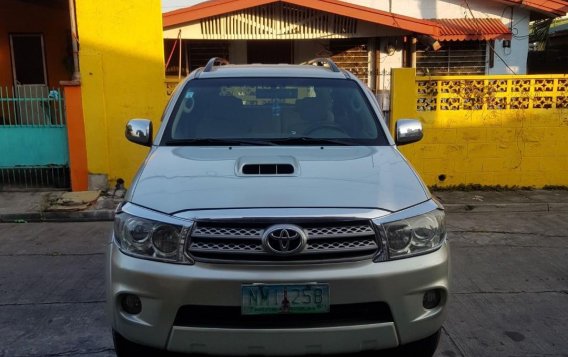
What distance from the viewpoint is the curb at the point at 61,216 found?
23.1 feet

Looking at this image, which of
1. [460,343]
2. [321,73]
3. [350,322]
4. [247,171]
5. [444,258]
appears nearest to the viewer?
[350,322]

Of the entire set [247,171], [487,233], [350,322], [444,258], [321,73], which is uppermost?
[321,73]

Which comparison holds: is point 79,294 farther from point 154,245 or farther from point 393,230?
point 393,230

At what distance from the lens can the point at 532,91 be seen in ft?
26.5

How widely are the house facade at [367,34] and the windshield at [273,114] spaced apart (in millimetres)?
6162

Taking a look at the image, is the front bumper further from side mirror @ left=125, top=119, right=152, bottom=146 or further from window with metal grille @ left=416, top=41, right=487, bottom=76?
window with metal grille @ left=416, top=41, right=487, bottom=76

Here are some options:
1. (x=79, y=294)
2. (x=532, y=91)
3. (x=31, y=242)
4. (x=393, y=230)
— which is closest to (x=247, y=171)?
(x=393, y=230)

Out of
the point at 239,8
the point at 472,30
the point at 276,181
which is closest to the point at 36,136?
the point at 239,8

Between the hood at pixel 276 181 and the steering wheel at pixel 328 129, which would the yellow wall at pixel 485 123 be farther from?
the hood at pixel 276 181

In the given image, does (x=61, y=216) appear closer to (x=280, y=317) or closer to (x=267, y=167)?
(x=267, y=167)

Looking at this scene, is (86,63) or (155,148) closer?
(155,148)

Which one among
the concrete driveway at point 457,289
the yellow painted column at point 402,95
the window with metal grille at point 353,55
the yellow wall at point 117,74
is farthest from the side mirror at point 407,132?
the window with metal grille at point 353,55

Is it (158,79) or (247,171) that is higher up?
(158,79)

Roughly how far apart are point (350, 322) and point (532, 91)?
661 cm
